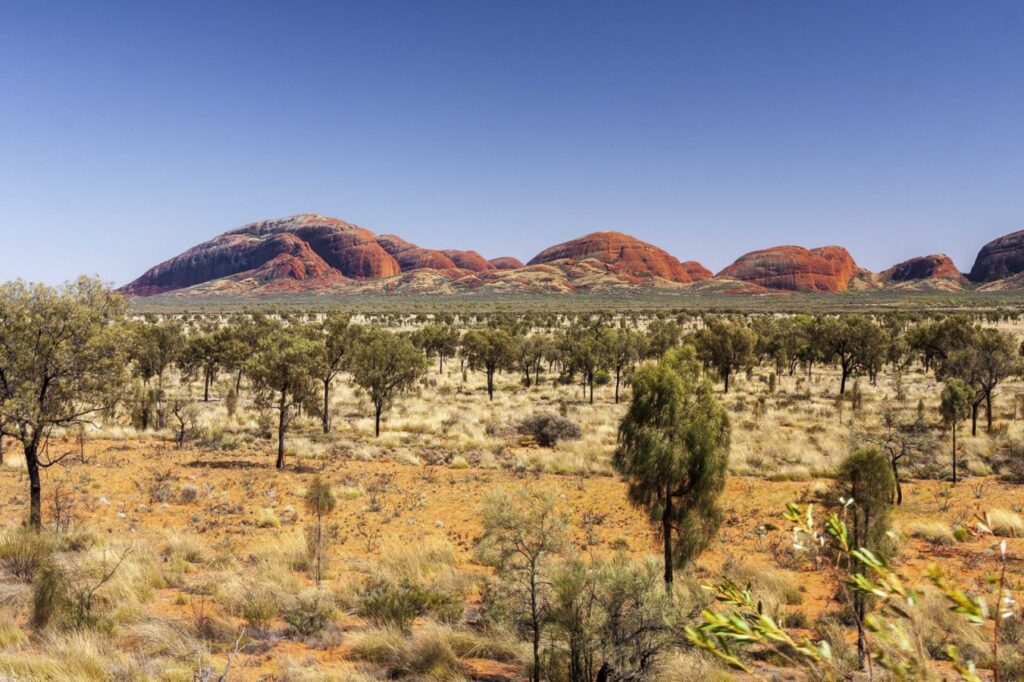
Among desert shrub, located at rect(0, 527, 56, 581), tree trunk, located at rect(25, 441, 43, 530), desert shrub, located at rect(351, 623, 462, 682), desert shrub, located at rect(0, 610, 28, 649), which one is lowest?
desert shrub, located at rect(351, 623, 462, 682)

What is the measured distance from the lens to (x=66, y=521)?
52.4 feet

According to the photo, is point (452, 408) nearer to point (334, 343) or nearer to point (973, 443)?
point (334, 343)

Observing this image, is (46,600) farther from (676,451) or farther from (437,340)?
(437,340)

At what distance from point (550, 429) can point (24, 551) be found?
67.8 ft

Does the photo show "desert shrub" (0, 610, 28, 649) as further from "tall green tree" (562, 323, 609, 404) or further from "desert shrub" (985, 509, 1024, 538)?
"tall green tree" (562, 323, 609, 404)

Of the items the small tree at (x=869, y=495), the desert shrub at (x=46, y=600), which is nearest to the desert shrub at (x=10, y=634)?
the desert shrub at (x=46, y=600)

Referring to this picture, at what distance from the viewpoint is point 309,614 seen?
1100 centimetres

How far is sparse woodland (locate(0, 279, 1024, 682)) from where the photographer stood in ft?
28.9

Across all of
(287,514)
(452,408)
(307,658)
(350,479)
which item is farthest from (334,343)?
(307,658)

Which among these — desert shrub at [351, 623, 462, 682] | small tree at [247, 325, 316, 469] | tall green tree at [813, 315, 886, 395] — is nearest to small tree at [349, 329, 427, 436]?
small tree at [247, 325, 316, 469]

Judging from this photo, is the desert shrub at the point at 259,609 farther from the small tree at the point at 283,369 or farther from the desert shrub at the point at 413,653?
the small tree at the point at 283,369

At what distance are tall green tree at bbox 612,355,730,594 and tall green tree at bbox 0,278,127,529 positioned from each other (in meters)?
13.1

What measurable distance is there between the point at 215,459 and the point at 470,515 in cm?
1286

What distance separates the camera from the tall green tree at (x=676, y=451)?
11.8m
